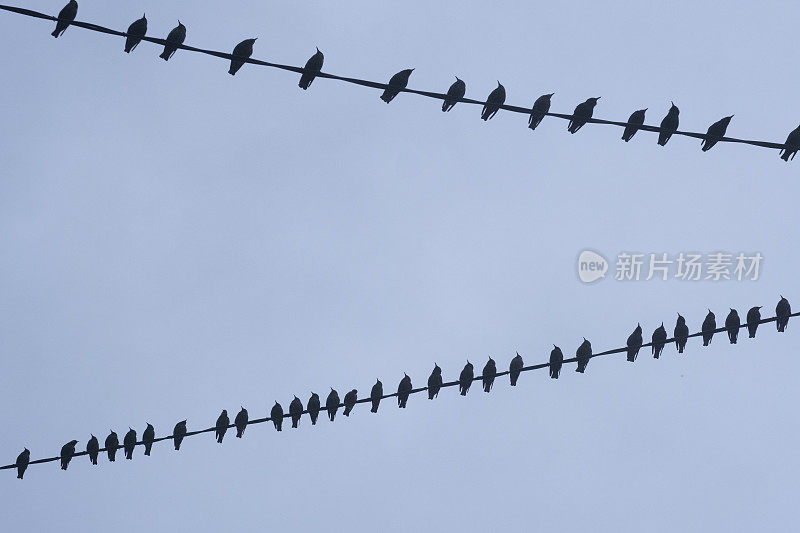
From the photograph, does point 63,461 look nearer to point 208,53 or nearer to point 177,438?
point 177,438

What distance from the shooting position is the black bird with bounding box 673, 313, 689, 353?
18078mm

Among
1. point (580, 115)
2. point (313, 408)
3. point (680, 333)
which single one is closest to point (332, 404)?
point (313, 408)

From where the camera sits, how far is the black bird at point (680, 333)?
18.1m

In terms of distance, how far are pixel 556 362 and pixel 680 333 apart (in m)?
2.24

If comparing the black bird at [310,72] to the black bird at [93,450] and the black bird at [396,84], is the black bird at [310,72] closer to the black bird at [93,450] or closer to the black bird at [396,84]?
the black bird at [396,84]

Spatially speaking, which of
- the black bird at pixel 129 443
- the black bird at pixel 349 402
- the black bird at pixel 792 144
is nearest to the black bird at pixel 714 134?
the black bird at pixel 792 144

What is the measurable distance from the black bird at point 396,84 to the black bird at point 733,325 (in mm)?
6161

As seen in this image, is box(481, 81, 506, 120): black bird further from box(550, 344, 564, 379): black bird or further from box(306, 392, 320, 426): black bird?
box(306, 392, 320, 426): black bird

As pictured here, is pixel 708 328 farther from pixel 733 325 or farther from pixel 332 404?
pixel 332 404

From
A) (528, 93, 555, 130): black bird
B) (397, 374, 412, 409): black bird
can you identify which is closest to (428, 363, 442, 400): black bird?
(397, 374, 412, 409): black bird

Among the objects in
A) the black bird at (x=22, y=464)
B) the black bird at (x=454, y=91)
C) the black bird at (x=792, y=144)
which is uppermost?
the black bird at (x=454, y=91)

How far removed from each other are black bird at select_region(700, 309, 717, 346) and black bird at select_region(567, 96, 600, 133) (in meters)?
3.96

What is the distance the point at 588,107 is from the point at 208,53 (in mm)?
5607

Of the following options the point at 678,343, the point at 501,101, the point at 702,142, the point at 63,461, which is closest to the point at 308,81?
the point at 501,101
